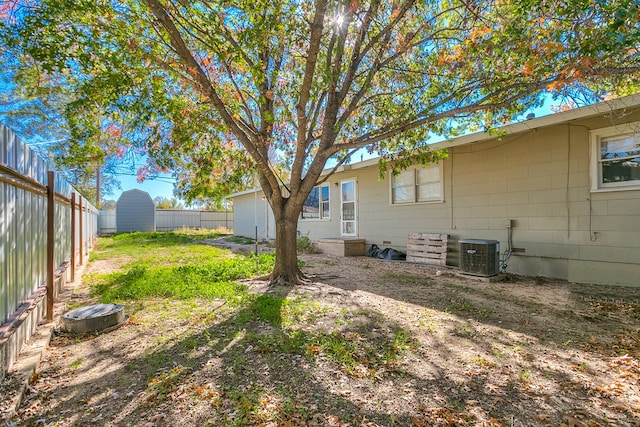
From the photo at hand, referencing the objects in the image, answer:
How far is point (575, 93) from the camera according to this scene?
5.09 metres

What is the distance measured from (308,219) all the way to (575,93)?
9389mm

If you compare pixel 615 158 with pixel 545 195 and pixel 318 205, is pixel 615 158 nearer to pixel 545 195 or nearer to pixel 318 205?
pixel 545 195

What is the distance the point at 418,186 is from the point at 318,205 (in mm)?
4826

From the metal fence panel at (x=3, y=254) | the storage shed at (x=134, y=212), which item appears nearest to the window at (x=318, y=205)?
the metal fence panel at (x=3, y=254)

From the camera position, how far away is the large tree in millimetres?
3912

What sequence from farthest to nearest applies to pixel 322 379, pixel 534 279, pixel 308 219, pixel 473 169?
pixel 308 219, pixel 473 169, pixel 534 279, pixel 322 379

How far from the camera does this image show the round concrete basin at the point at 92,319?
11.5 ft

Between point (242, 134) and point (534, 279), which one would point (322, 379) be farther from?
point (534, 279)

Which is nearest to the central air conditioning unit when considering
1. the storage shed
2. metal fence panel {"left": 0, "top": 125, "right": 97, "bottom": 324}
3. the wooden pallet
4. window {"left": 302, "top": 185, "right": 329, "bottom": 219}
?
the wooden pallet

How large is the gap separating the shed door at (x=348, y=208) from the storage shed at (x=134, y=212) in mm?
17613

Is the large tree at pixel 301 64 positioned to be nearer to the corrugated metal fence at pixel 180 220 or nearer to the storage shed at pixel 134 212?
the storage shed at pixel 134 212

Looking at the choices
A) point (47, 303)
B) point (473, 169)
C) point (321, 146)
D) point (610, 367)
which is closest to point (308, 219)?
point (473, 169)

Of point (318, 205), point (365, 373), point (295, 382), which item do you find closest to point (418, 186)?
point (318, 205)

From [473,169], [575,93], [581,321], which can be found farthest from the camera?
[473,169]
